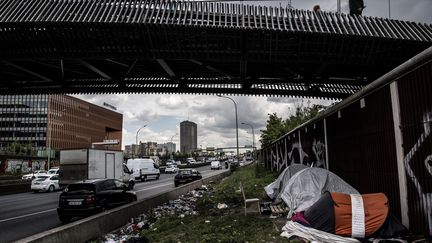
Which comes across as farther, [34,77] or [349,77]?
[34,77]

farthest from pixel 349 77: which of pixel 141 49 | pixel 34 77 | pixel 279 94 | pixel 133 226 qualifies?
pixel 34 77

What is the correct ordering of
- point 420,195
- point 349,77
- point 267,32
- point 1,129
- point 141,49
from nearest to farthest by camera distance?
point 420,195 → point 267,32 → point 141,49 → point 349,77 → point 1,129

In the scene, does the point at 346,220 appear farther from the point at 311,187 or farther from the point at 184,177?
the point at 184,177

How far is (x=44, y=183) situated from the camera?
113 feet

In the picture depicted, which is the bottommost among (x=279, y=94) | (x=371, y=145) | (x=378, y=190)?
(x=378, y=190)

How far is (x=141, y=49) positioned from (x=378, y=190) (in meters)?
7.06

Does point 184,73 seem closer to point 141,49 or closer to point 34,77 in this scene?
point 141,49

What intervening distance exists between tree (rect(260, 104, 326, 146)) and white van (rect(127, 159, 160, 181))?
1426cm

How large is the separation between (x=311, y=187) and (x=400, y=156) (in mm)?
3532

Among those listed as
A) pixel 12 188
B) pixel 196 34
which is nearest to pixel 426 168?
pixel 196 34

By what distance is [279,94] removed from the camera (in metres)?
17.0

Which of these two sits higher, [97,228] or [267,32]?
[267,32]

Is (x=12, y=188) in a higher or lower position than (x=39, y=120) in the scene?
lower

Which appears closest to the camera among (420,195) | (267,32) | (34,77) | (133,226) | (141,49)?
(420,195)
